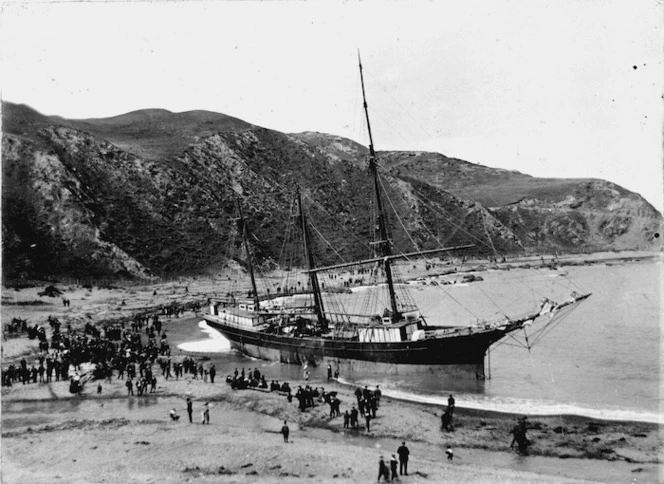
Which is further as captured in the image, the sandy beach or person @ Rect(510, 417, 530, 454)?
person @ Rect(510, 417, 530, 454)

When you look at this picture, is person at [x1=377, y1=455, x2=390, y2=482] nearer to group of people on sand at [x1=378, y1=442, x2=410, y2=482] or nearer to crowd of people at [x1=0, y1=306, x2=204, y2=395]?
group of people on sand at [x1=378, y1=442, x2=410, y2=482]

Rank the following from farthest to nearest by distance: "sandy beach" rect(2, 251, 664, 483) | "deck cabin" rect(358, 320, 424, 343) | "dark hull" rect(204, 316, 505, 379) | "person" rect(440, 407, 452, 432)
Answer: "deck cabin" rect(358, 320, 424, 343) < "dark hull" rect(204, 316, 505, 379) < "person" rect(440, 407, 452, 432) < "sandy beach" rect(2, 251, 664, 483)

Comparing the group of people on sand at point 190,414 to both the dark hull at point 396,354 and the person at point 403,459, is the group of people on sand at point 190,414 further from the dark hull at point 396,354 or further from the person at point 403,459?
the dark hull at point 396,354

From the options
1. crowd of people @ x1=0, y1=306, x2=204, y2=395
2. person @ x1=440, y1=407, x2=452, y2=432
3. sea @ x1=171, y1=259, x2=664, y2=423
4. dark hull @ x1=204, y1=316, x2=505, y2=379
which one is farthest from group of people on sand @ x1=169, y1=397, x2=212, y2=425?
dark hull @ x1=204, y1=316, x2=505, y2=379

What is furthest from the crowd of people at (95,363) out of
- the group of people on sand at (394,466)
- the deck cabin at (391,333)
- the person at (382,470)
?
the person at (382,470)

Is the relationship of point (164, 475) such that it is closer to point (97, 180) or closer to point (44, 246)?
point (44, 246)

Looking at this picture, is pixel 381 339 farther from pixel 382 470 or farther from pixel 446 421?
pixel 382 470

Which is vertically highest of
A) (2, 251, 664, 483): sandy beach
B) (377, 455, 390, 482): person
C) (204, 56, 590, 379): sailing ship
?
(204, 56, 590, 379): sailing ship
